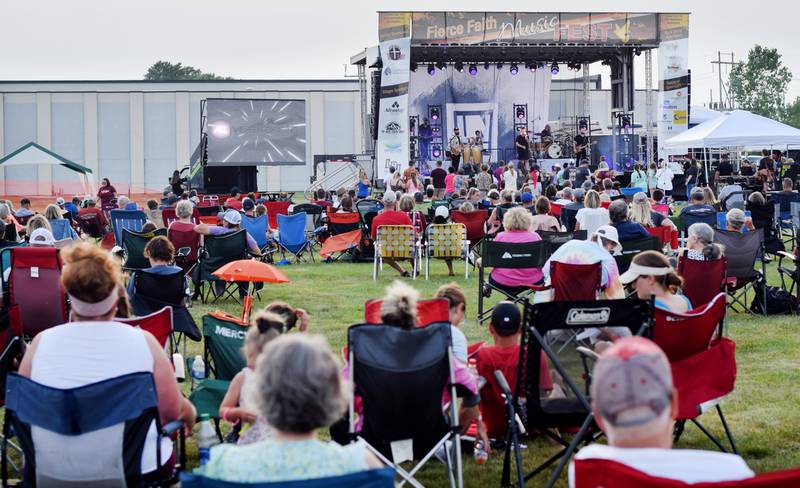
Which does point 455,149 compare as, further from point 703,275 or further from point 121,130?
point 703,275

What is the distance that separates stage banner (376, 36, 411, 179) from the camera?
2691cm

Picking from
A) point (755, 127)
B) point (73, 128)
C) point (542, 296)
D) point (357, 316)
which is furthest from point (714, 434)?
point (73, 128)

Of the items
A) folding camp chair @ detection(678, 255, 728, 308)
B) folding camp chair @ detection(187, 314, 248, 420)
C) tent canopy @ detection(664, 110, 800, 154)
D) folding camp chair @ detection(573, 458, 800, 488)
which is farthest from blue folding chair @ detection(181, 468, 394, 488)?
tent canopy @ detection(664, 110, 800, 154)

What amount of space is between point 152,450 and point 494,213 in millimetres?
9881

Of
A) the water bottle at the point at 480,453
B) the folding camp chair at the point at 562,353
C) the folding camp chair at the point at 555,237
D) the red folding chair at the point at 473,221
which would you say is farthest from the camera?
the red folding chair at the point at 473,221

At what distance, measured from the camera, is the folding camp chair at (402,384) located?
4398 millimetres

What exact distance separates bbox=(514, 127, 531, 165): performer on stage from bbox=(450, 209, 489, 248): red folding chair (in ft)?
55.4

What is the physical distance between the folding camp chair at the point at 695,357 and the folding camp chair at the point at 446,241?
7.60 metres

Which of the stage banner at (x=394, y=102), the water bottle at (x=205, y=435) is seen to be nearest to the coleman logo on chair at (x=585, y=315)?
the water bottle at (x=205, y=435)

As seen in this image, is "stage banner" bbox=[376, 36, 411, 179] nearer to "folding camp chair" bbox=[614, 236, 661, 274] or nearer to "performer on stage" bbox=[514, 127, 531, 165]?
"performer on stage" bbox=[514, 127, 531, 165]

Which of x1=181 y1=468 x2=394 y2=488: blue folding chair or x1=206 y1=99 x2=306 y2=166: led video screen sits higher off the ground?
x1=206 y1=99 x2=306 y2=166: led video screen

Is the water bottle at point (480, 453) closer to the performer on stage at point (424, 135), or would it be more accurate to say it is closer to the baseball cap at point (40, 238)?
the baseball cap at point (40, 238)

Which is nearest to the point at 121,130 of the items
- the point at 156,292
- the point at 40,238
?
the point at 40,238

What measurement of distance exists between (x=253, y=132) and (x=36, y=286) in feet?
60.2
